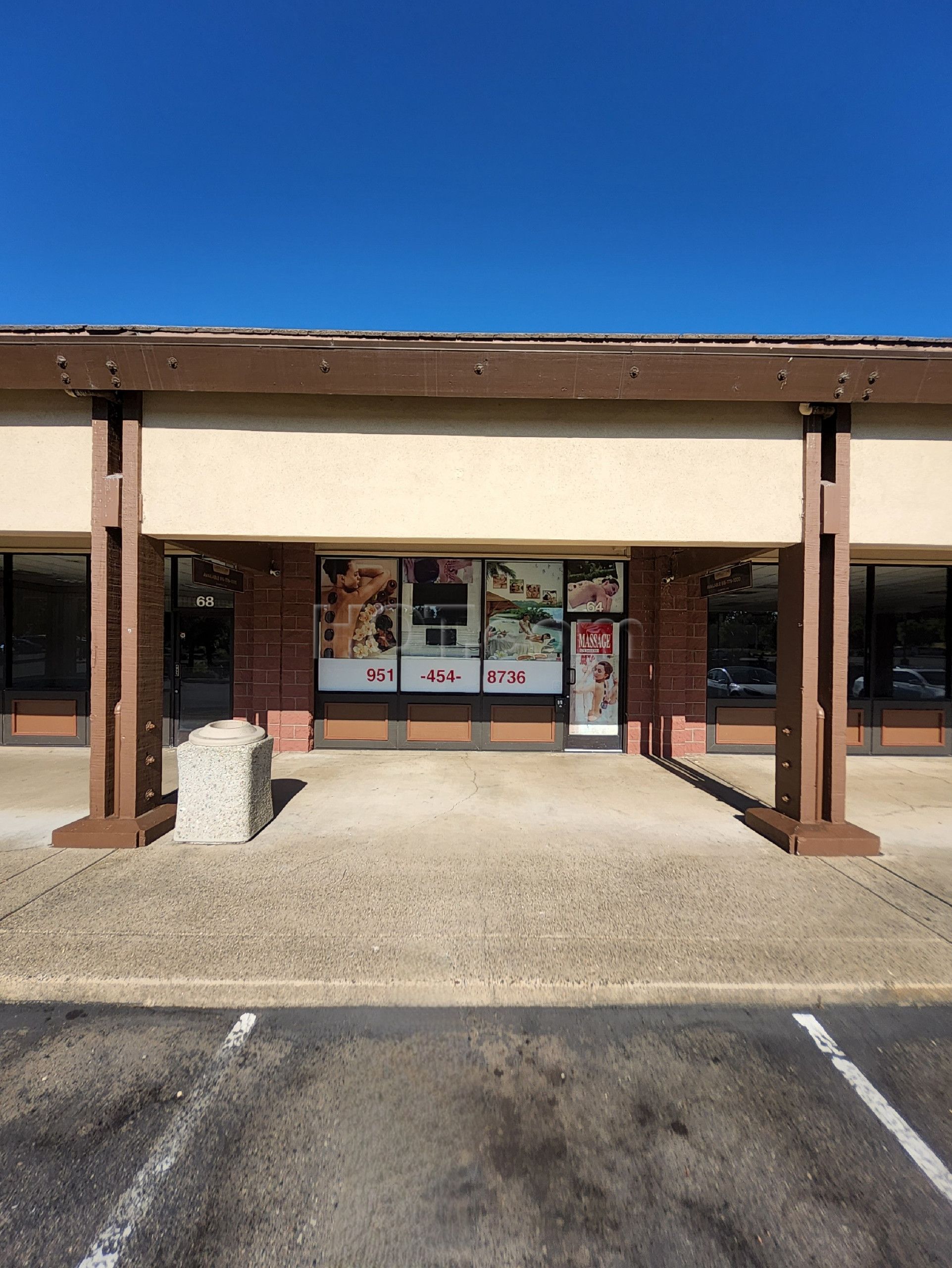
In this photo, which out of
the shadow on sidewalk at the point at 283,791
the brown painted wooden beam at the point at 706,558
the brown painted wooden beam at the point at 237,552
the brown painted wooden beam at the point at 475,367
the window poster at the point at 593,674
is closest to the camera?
the brown painted wooden beam at the point at 475,367

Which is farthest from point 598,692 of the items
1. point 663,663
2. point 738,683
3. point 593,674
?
point 738,683

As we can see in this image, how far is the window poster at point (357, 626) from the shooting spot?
381 inches

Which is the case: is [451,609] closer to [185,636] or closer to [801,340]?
[185,636]

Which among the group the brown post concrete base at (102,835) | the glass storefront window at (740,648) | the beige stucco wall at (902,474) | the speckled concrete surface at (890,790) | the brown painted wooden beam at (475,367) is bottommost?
the speckled concrete surface at (890,790)

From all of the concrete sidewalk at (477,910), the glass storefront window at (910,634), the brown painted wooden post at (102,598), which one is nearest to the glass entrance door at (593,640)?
the concrete sidewalk at (477,910)

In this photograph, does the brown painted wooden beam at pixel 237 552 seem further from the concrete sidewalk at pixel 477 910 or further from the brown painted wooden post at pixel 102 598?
the concrete sidewalk at pixel 477 910

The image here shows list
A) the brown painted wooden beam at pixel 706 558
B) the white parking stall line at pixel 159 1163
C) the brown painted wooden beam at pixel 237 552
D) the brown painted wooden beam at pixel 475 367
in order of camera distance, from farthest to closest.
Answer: the brown painted wooden beam at pixel 237 552 < the brown painted wooden beam at pixel 706 558 < the brown painted wooden beam at pixel 475 367 < the white parking stall line at pixel 159 1163

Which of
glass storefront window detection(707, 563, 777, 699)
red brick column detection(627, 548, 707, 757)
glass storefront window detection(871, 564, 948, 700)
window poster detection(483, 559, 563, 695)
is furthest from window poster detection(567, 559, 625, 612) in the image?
glass storefront window detection(871, 564, 948, 700)

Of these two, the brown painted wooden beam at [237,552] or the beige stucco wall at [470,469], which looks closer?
the beige stucco wall at [470,469]

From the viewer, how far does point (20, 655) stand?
32.2 ft

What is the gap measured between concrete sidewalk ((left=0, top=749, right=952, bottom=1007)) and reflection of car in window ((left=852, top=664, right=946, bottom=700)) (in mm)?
3398

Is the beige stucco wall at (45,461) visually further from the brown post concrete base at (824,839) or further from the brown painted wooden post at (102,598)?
the brown post concrete base at (824,839)

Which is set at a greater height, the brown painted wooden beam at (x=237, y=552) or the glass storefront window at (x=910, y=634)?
the brown painted wooden beam at (x=237, y=552)

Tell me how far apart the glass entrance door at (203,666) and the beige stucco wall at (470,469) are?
4.72 meters
